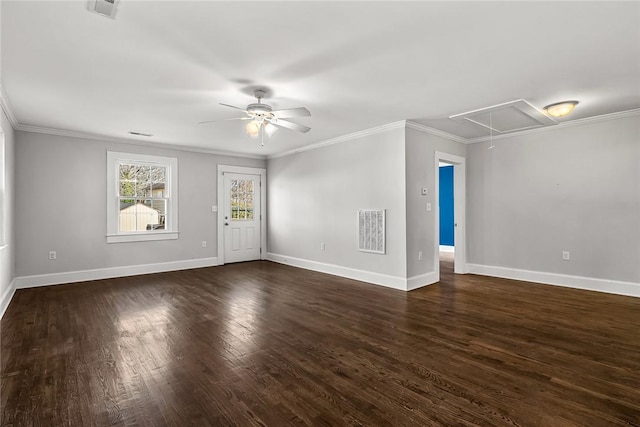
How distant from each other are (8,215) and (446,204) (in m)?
9.06

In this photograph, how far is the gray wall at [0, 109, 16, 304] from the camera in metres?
3.93

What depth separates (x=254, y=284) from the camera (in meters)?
5.27

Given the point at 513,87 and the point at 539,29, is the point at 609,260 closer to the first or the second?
the point at 513,87

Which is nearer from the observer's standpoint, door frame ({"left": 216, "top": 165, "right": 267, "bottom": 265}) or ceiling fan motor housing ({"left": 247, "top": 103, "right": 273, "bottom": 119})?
ceiling fan motor housing ({"left": 247, "top": 103, "right": 273, "bottom": 119})

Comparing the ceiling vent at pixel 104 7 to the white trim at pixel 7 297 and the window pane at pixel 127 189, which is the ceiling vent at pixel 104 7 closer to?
the white trim at pixel 7 297

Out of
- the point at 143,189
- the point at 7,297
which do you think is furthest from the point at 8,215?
the point at 143,189

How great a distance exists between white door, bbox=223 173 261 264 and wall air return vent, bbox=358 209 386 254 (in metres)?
3.11

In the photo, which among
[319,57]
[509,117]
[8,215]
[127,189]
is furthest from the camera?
[127,189]

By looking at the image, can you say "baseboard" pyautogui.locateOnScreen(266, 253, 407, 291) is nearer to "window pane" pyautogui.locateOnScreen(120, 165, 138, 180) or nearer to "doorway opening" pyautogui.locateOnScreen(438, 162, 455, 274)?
"window pane" pyautogui.locateOnScreen(120, 165, 138, 180)

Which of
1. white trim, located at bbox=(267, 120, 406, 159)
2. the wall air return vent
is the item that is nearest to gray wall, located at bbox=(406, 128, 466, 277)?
white trim, located at bbox=(267, 120, 406, 159)

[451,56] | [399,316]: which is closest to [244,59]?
[451,56]

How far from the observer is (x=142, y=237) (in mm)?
6125

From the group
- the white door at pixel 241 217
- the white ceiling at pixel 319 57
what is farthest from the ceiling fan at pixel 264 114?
the white door at pixel 241 217

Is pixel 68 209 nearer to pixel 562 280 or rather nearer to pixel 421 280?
pixel 421 280
